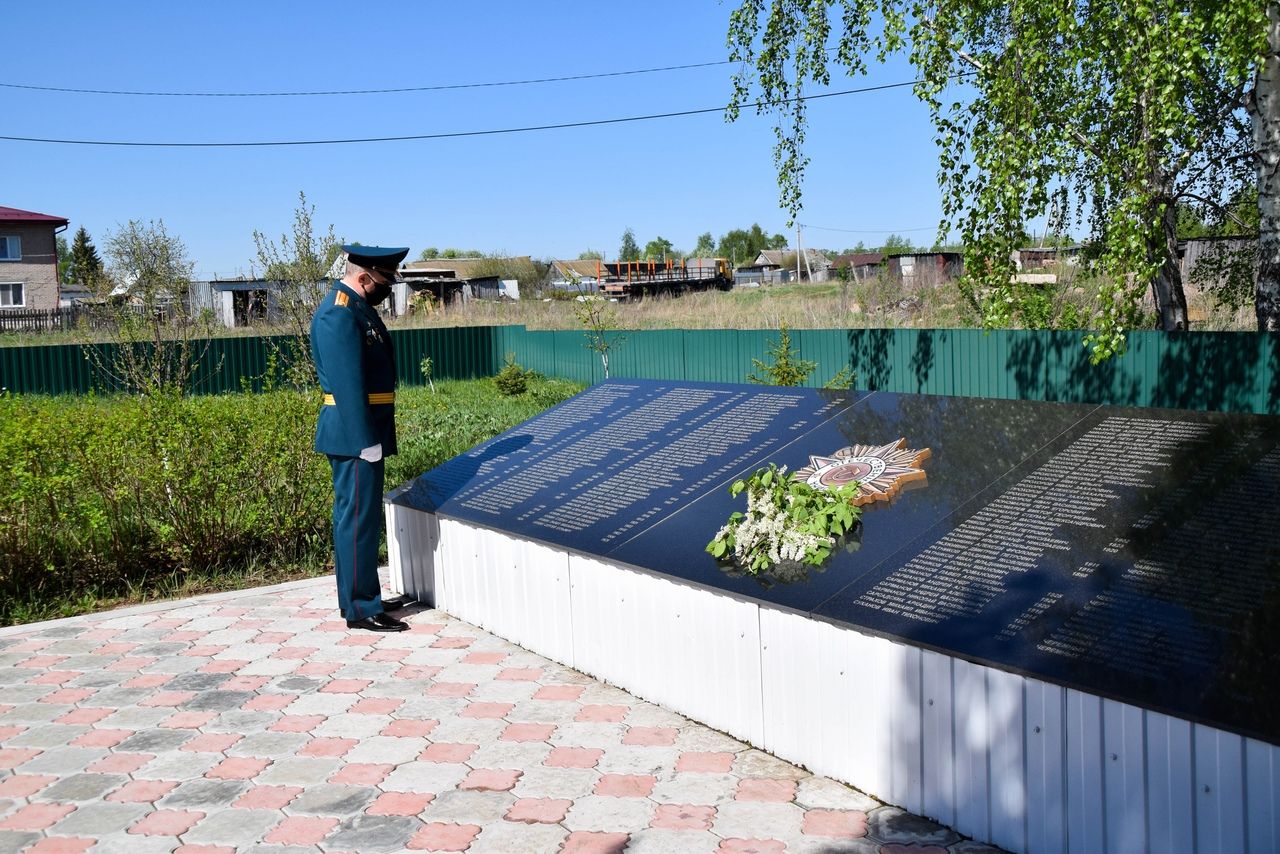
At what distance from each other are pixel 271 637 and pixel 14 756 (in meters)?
1.61

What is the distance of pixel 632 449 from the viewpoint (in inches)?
235

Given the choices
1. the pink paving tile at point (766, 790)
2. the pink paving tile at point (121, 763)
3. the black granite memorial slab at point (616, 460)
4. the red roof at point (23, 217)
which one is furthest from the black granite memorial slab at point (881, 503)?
the red roof at point (23, 217)

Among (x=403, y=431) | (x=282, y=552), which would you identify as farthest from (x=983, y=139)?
(x=403, y=431)

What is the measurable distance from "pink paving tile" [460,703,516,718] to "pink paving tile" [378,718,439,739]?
0.53ft

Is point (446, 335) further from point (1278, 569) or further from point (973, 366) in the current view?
point (1278, 569)

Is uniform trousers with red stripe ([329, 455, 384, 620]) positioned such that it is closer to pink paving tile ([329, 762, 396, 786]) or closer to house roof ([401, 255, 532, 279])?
pink paving tile ([329, 762, 396, 786])

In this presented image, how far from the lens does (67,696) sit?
5.02 m

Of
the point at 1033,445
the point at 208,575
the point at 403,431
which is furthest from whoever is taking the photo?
the point at 403,431

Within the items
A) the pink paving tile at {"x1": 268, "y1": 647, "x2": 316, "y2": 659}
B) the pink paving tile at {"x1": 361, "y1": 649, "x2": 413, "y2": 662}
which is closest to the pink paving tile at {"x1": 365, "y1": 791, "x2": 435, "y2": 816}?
the pink paving tile at {"x1": 361, "y1": 649, "x2": 413, "y2": 662}

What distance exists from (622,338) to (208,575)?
14.3m

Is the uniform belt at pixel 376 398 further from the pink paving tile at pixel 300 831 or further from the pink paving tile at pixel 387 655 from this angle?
the pink paving tile at pixel 300 831

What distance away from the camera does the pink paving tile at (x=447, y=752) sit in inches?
165

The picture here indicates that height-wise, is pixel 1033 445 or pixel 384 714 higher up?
pixel 1033 445

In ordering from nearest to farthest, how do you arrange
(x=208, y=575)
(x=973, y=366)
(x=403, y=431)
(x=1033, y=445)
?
(x=1033, y=445) < (x=208, y=575) < (x=973, y=366) < (x=403, y=431)
